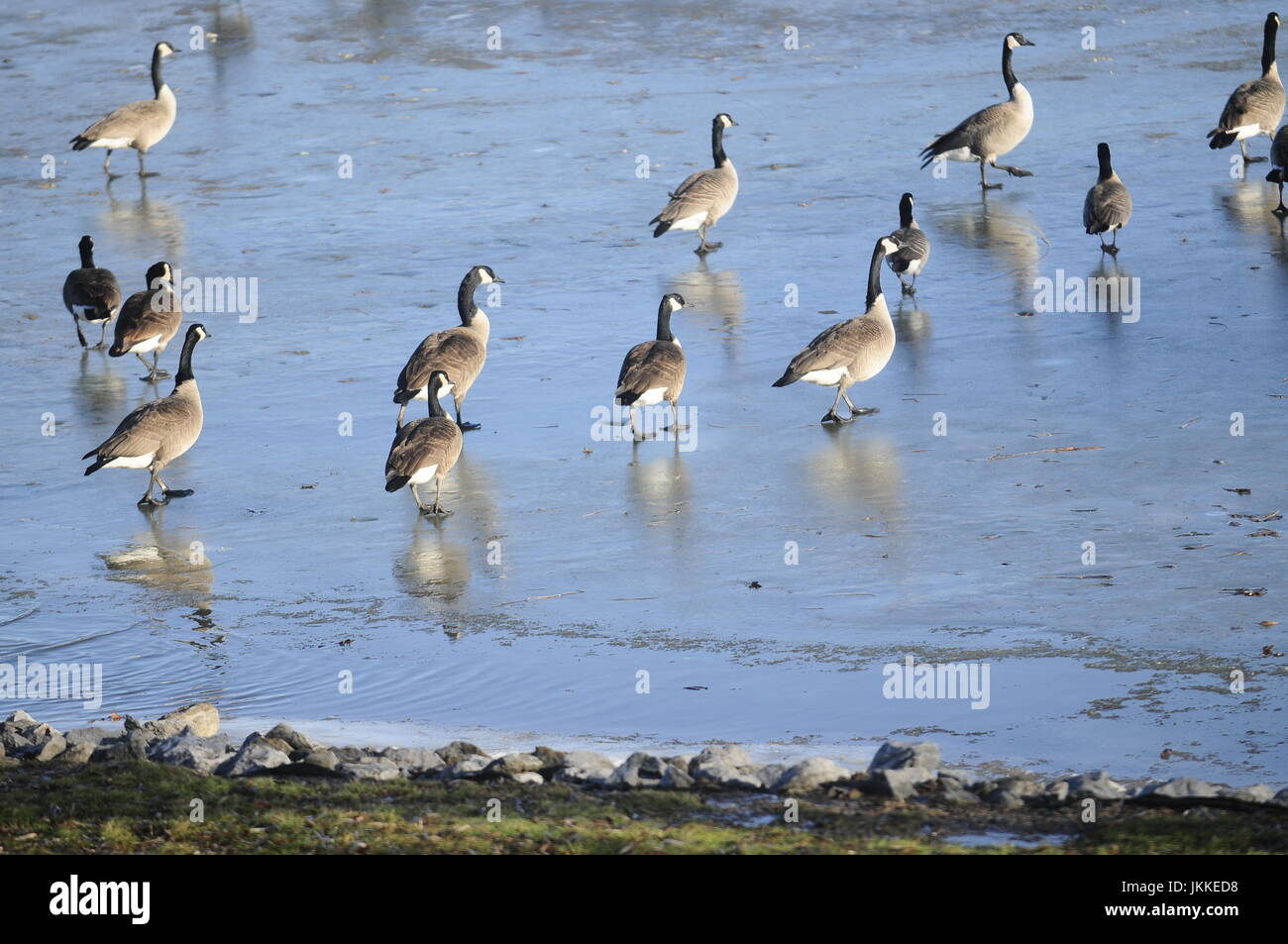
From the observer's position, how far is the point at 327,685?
892 centimetres

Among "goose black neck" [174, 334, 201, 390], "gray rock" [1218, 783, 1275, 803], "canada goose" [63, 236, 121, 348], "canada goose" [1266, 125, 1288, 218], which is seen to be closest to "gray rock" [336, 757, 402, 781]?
"gray rock" [1218, 783, 1275, 803]

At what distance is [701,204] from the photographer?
1769 cm

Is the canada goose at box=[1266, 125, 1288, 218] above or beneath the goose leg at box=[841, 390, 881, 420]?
above

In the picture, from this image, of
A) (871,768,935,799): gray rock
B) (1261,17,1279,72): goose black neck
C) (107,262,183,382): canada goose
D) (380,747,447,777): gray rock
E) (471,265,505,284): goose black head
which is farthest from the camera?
(1261,17,1279,72): goose black neck

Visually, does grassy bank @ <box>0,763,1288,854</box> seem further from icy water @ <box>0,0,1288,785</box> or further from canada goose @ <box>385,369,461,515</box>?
canada goose @ <box>385,369,461,515</box>

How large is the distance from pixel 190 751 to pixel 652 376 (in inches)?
221

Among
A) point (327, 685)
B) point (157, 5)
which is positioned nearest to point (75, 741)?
point (327, 685)

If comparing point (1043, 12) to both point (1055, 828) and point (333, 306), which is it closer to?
point (333, 306)

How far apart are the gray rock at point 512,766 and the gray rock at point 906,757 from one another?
144cm

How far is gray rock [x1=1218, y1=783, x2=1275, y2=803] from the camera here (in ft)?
20.5

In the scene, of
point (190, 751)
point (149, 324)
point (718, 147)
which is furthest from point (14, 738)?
point (718, 147)

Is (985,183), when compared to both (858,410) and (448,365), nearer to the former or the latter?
(858,410)

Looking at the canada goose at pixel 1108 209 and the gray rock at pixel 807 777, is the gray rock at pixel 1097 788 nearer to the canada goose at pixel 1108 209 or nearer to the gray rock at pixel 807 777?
the gray rock at pixel 807 777

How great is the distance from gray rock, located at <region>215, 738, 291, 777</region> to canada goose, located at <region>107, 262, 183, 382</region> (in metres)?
7.92
